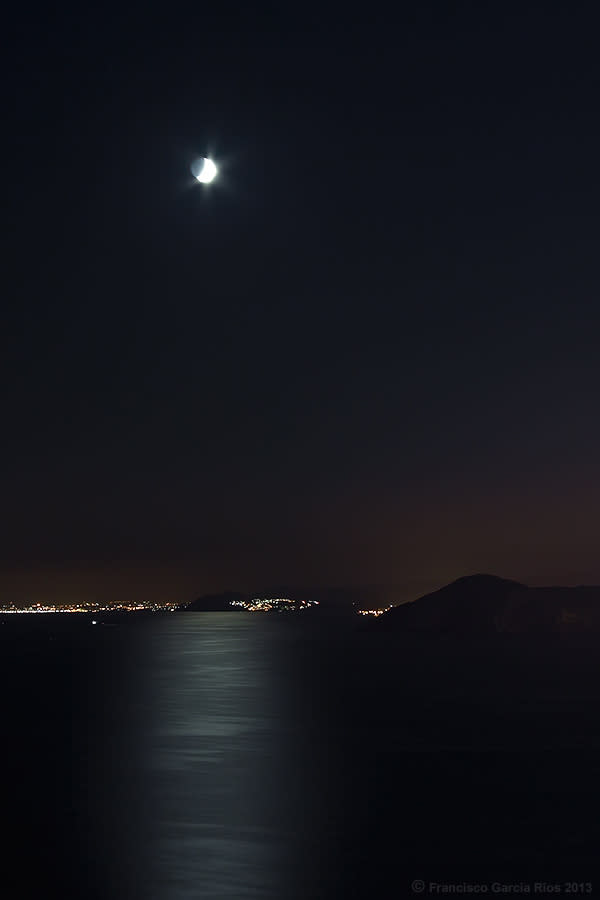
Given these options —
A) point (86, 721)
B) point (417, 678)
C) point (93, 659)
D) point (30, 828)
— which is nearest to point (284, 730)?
point (86, 721)

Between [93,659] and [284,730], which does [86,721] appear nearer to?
[284,730]

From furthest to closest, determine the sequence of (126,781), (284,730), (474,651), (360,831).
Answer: (474,651) → (284,730) → (126,781) → (360,831)

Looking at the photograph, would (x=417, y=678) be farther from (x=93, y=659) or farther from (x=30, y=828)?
(x=30, y=828)

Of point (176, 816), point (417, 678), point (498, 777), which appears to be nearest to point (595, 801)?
point (498, 777)

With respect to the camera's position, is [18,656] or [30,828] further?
[18,656]

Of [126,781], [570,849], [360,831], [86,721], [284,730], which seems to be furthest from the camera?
[86,721]

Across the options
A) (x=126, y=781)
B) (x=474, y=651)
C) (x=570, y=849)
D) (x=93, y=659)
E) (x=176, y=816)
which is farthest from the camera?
(x=474, y=651)
